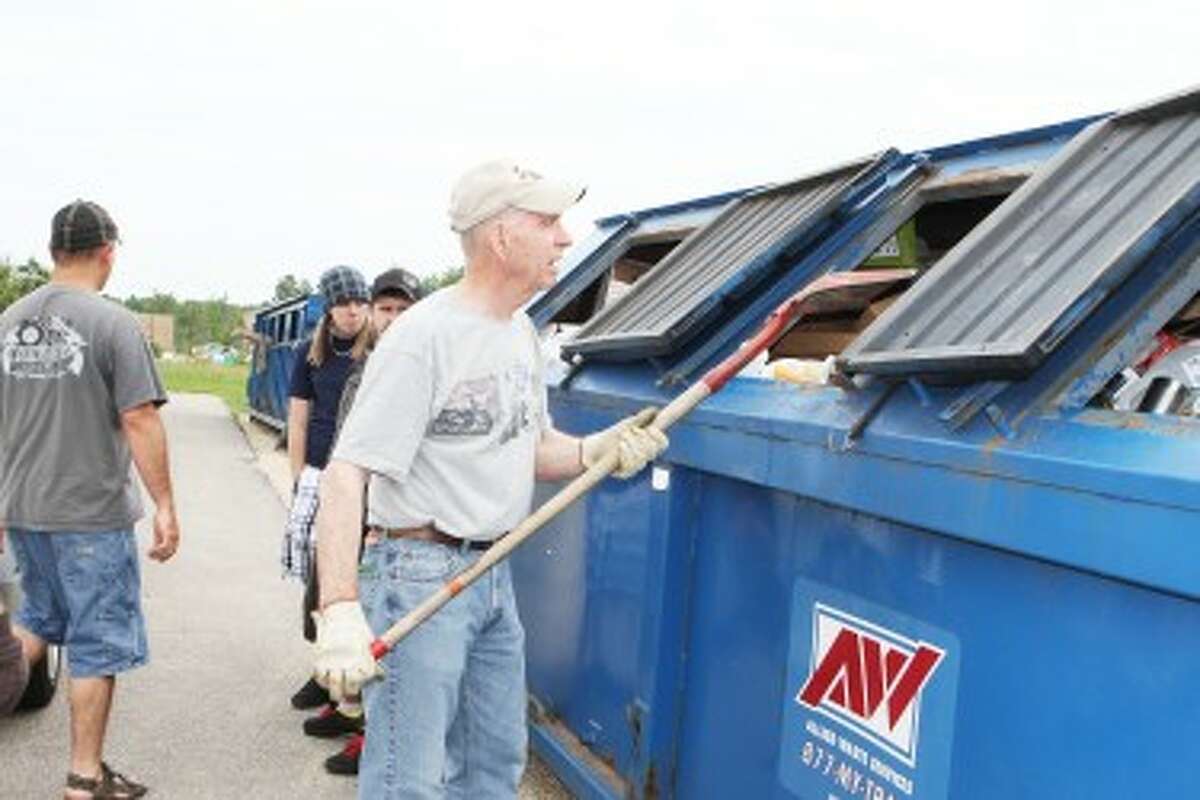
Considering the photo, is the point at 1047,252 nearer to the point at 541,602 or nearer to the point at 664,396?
the point at 664,396

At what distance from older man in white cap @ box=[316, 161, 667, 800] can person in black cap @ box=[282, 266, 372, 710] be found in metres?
2.08

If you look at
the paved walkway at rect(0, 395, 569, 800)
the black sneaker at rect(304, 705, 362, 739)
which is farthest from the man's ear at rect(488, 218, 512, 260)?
the black sneaker at rect(304, 705, 362, 739)

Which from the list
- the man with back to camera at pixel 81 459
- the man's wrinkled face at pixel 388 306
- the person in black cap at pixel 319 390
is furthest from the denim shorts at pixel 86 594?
the man's wrinkled face at pixel 388 306

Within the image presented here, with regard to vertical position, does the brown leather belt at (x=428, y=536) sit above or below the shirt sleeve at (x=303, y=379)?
below

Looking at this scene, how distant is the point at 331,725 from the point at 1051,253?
3.29 meters

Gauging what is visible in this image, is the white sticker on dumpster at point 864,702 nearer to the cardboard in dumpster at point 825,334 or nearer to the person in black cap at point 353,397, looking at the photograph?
the cardboard in dumpster at point 825,334

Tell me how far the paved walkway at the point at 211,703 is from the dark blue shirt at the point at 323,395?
3.37 ft

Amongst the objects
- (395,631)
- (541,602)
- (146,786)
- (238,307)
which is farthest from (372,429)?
(238,307)

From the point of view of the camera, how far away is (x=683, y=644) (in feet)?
10.3

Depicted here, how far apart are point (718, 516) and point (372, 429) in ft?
2.98

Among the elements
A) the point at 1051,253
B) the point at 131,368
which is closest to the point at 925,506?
the point at 1051,253

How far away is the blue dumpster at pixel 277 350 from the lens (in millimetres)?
15789

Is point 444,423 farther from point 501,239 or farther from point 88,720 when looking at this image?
point 88,720

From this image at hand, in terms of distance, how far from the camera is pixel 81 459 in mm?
3727
